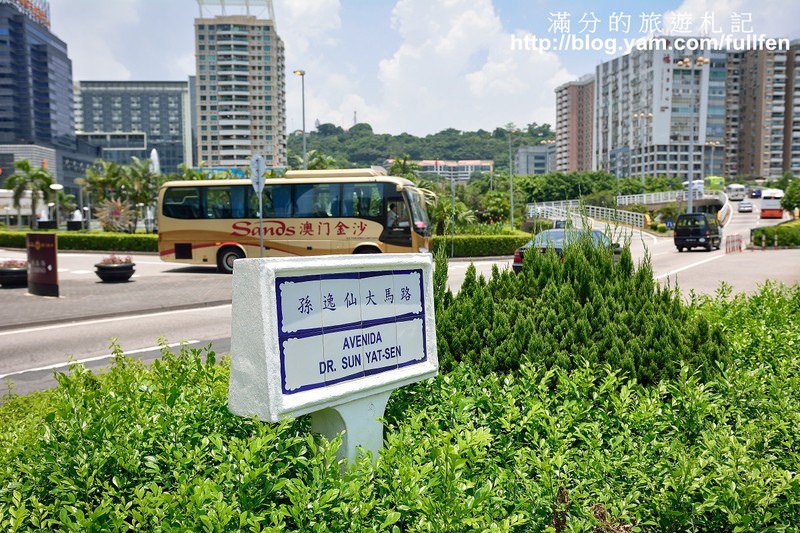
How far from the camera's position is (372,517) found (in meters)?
2.90

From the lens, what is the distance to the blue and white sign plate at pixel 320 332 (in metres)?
3.21

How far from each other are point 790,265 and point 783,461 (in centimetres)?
2635

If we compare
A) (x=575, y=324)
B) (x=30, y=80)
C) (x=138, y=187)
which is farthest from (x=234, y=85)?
(x=575, y=324)

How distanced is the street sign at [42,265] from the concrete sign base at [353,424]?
15.9m

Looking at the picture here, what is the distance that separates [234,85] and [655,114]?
92439mm

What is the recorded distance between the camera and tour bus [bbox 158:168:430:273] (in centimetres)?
2328

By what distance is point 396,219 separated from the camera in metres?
23.2

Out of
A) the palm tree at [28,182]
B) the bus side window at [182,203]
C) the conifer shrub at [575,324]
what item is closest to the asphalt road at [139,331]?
the conifer shrub at [575,324]

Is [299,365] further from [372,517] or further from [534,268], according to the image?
[534,268]

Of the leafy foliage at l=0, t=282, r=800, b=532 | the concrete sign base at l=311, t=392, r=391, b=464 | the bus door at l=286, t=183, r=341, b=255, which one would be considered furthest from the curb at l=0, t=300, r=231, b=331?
the concrete sign base at l=311, t=392, r=391, b=464

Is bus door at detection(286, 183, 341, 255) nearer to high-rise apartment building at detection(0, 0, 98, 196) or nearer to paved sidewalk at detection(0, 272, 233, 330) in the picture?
paved sidewalk at detection(0, 272, 233, 330)

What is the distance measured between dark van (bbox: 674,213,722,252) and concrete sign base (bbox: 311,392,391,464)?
3473cm

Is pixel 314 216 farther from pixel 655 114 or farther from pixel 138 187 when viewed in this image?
pixel 655 114

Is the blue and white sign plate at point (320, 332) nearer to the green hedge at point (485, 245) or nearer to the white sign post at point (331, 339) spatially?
the white sign post at point (331, 339)
